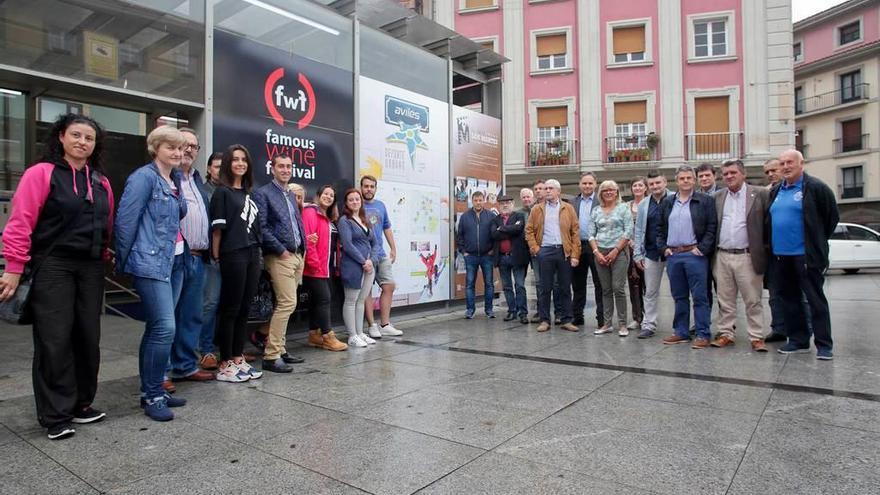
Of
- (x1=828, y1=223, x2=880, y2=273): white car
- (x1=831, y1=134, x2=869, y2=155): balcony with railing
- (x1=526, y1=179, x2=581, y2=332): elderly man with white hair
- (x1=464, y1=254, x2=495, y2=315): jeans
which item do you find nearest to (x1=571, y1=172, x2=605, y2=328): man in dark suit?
(x1=526, y1=179, x2=581, y2=332): elderly man with white hair

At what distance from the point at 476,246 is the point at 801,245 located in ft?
13.4

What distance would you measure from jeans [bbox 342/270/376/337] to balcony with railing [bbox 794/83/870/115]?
126ft

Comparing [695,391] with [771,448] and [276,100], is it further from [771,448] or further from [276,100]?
[276,100]

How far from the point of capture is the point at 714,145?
73.3 feet

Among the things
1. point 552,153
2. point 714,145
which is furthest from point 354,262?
point 714,145

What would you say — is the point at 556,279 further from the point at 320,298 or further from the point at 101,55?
the point at 101,55

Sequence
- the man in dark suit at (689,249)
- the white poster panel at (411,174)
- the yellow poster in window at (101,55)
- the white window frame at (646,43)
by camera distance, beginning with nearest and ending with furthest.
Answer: the yellow poster in window at (101,55) < the man in dark suit at (689,249) < the white poster panel at (411,174) < the white window frame at (646,43)

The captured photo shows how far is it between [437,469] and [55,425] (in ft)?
7.28

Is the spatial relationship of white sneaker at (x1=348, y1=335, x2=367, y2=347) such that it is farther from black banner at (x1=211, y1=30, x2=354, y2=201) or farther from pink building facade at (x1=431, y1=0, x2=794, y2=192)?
pink building facade at (x1=431, y1=0, x2=794, y2=192)

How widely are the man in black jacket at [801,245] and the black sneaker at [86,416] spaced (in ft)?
19.1

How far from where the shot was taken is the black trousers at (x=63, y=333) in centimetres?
314

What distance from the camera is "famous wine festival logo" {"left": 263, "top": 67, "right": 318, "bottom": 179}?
598cm

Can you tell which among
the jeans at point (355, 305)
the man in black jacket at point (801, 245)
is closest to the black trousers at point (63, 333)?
the jeans at point (355, 305)

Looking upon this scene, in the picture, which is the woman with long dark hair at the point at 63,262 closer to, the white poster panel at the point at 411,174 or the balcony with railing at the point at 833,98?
the white poster panel at the point at 411,174
